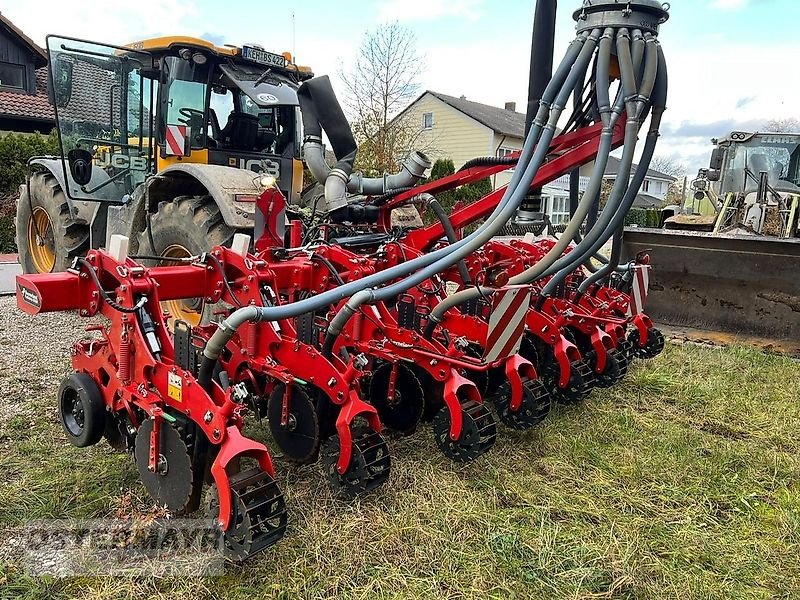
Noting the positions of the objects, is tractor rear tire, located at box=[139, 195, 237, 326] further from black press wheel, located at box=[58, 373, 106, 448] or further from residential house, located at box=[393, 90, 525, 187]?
residential house, located at box=[393, 90, 525, 187]

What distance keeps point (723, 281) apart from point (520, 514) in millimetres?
4313

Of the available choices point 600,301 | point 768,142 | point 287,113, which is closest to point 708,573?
point 600,301

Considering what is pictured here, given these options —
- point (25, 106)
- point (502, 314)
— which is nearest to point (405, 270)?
point (502, 314)

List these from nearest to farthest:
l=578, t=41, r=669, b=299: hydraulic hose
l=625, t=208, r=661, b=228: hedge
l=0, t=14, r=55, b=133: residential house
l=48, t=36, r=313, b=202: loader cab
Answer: l=578, t=41, r=669, b=299: hydraulic hose → l=48, t=36, r=313, b=202: loader cab → l=0, t=14, r=55, b=133: residential house → l=625, t=208, r=661, b=228: hedge

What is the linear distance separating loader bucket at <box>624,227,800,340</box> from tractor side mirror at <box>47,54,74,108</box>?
553cm

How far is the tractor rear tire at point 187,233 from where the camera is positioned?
4.55 meters

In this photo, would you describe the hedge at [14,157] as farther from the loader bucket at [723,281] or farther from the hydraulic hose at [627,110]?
the hydraulic hose at [627,110]

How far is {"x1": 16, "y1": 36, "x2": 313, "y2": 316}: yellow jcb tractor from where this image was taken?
16.3 feet

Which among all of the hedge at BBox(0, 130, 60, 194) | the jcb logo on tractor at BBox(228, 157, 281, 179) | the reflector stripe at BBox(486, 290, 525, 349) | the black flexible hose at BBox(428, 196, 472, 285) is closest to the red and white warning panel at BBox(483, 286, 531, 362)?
the reflector stripe at BBox(486, 290, 525, 349)

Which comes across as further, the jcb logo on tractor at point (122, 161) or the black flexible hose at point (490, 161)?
the jcb logo on tractor at point (122, 161)

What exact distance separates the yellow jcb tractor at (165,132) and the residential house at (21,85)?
12397 millimetres

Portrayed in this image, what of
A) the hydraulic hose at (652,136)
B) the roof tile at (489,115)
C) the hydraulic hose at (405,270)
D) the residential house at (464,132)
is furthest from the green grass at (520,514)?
the roof tile at (489,115)

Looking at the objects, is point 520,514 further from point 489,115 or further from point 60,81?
point 489,115

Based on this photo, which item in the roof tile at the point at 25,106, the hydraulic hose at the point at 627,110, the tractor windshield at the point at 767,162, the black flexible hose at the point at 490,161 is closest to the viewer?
the hydraulic hose at the point at 627,110
